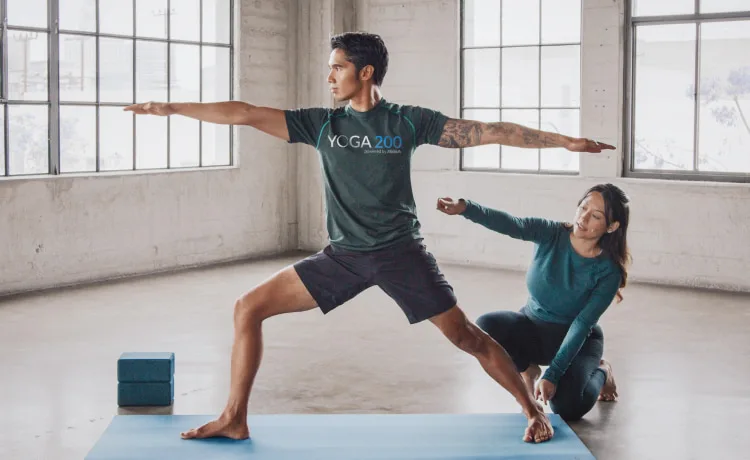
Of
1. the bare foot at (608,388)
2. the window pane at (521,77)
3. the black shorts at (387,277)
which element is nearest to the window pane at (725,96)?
the window pane at (521,77)

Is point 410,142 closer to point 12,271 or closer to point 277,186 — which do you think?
point 12,271

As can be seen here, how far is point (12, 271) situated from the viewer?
7422 millimetres

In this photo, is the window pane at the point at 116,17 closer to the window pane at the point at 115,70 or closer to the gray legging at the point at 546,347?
the window pane at the point at 115,70

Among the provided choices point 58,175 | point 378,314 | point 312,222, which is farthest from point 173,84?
point 378,314

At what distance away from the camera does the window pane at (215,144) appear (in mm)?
9125

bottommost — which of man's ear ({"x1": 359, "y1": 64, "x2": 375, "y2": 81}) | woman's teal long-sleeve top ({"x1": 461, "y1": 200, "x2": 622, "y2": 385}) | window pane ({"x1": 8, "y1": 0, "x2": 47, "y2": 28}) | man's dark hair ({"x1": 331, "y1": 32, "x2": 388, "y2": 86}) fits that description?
woman's teal long-sleeve top ({"x1": 461, "y1": 200, "x2": 622, "y2": 385})

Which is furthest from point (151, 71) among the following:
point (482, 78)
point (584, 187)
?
point (584, 187)

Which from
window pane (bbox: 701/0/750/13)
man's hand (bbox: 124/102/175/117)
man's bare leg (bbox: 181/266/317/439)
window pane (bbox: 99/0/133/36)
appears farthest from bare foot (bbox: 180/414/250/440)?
window pane (bbox: 701/0/750/13)

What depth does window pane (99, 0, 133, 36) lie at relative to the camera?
796cm

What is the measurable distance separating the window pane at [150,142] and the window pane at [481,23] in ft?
8.81

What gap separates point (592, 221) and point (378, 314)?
2.67 metres

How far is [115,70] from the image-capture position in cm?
812

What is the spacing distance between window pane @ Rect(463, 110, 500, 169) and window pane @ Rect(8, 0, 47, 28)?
3.52 m

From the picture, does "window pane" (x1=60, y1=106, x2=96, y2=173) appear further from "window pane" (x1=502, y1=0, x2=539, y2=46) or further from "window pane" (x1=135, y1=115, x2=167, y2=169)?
"window pane" (x1=502, y1=0, x2=539, y2=46)
